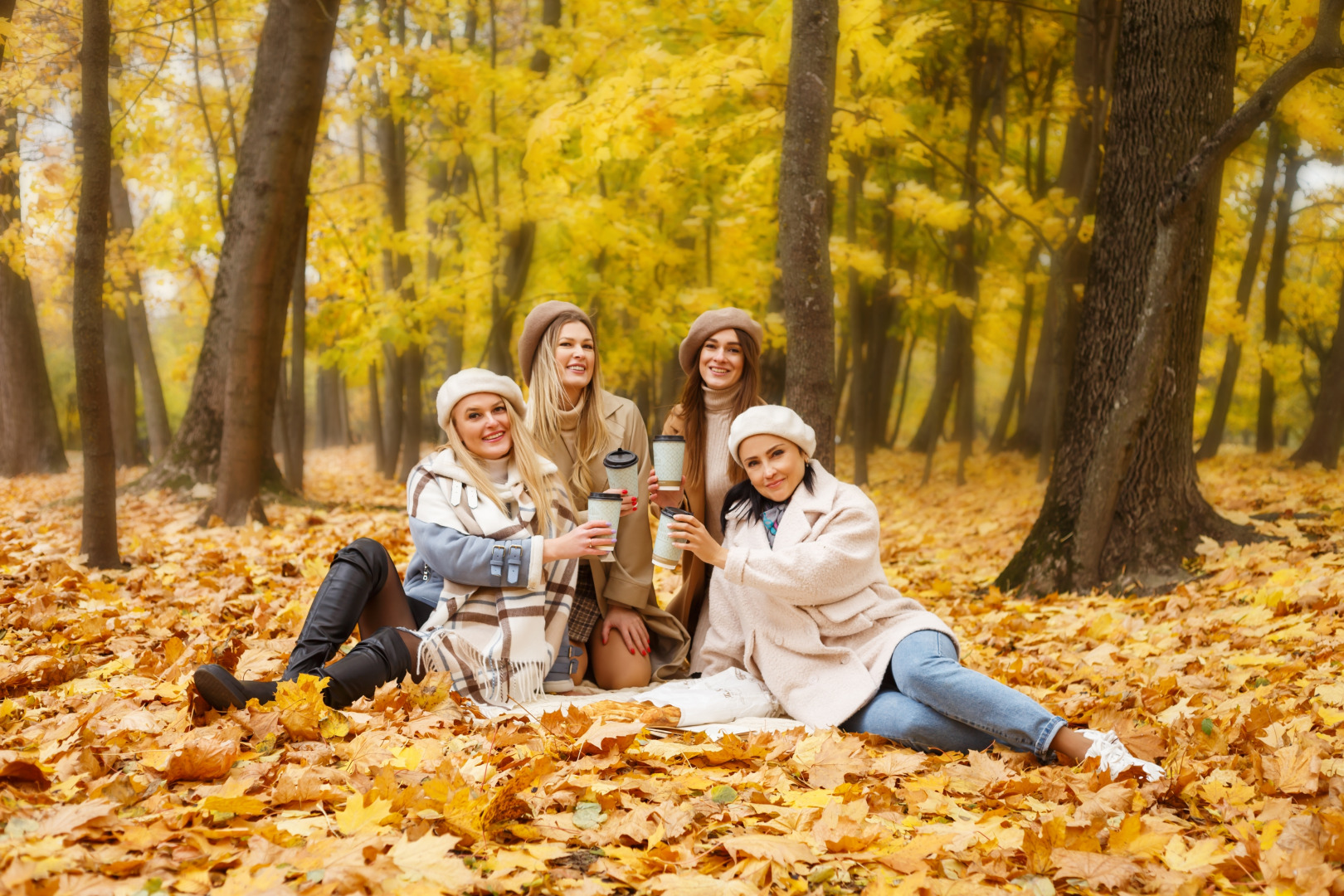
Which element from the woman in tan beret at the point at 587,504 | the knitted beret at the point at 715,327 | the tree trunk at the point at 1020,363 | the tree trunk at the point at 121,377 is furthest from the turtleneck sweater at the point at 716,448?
the tree trunk at the point at 121,377

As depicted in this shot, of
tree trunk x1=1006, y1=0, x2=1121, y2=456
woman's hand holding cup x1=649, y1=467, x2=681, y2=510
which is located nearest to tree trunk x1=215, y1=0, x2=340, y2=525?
woman's hand holding cup x1=649, y1=467, x2=681, y2=510

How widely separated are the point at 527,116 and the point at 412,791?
1077 cm

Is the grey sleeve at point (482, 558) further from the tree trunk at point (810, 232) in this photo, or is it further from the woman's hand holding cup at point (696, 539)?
the tree trunk at point (810, 232)

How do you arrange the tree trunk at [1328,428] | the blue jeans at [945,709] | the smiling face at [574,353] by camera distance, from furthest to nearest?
the tree trunk at [1328,428]
the smiling face at [574,353]
the blue jeans at [945,709]

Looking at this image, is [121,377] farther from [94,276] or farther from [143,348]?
[94,276]

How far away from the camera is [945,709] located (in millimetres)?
3191

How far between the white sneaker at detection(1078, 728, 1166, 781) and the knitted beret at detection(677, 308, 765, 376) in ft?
6.81

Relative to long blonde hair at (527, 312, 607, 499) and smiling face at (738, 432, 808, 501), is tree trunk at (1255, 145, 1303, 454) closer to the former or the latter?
smiling face at (738, 432, 808, 501)

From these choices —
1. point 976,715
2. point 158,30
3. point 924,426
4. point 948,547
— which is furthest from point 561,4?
point 976,715

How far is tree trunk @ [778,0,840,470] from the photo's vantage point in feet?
17.5

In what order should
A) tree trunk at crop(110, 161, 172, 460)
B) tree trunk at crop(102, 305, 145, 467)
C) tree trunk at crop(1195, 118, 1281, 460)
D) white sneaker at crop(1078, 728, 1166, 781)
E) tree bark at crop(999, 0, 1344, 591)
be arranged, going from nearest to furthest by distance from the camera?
white sneaker at crop(1078, 728, 1166, 781)
tree bark at crop(999, 0, 1344, 591)
tree trunk at crop(1195, 118, 1281, 460)
tree trunk at crop(110, 161, 172, 460)
tree trunk at crop(102, 305, 145, 467)

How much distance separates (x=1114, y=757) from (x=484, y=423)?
8.20 feet

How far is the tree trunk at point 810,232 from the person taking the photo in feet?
17.5

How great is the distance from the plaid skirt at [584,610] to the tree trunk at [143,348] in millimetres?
12247
